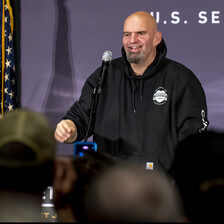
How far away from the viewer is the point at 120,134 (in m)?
3.03

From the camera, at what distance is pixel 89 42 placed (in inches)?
166

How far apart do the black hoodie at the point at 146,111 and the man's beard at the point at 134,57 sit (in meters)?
0.08

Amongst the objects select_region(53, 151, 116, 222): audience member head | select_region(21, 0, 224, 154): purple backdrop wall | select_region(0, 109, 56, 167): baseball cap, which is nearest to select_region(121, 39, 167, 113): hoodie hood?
select_region(21, 0, 224, 154): purple backdrop wall

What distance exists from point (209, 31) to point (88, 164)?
3.35 metres

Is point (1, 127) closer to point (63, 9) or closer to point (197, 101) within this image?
point (197, 101)

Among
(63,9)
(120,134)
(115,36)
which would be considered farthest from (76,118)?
(63,9)

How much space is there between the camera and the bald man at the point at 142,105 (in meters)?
2.92

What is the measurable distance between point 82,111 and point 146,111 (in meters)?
0.46

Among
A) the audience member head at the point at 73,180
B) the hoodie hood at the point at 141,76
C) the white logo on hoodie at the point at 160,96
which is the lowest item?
the audience member head at the point at 73,180

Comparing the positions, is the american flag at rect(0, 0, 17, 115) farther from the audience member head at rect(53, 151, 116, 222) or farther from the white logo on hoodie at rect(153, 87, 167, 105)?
the audience member head at rect(53, 151, 116, 222)

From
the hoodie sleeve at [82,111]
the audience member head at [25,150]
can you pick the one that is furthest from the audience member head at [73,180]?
the hoodie sleeve at [82,111]

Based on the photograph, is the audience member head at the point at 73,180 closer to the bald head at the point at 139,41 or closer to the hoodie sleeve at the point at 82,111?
the hoodie sleeve at the point at 82,111

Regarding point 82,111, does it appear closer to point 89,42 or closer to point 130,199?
point 89,42

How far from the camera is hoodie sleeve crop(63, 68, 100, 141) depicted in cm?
279
